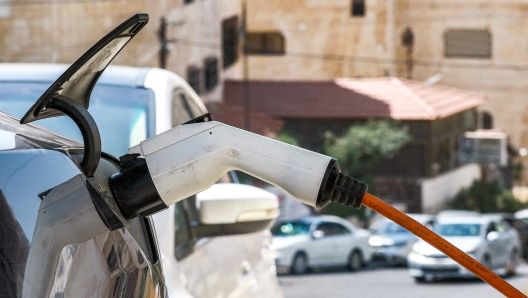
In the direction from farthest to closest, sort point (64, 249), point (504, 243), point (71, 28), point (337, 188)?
point (71, 28) → point (504, 243) → point (337, 188) → point (64, 249)

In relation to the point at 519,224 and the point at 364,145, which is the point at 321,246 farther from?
the point at 364,145

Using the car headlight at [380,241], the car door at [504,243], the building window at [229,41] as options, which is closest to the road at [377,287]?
the car door at [504,243]

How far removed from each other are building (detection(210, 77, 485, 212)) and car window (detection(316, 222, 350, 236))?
13.7 metres

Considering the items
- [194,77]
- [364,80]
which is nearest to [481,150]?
[364,80]

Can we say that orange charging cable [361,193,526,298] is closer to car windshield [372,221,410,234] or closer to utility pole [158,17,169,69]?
utility pole [158,17,169,69]

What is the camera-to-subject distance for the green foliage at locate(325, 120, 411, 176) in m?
41.2

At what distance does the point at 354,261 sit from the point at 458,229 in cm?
A: 331

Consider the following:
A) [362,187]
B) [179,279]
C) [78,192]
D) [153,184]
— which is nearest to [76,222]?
[78,192]

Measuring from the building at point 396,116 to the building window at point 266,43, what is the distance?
8.04 m

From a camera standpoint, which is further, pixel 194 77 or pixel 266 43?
pixel 266 43

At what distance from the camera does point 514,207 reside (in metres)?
46.6

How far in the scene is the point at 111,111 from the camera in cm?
381

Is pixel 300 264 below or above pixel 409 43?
below

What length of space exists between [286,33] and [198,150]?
5641 cm
